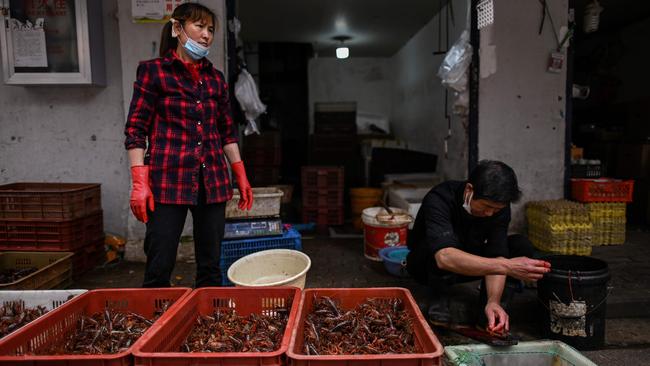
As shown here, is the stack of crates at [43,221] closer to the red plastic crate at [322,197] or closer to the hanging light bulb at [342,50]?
the red plastic crate at [322,197]

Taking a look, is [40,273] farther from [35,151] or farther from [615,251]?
[615,251]

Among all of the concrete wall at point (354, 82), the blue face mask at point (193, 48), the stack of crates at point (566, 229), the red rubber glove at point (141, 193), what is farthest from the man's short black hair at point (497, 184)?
the concrete wall at point (354, 82)

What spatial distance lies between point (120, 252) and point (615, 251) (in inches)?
229

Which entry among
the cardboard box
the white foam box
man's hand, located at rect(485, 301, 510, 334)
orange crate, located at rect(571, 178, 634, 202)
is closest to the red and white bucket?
the white foam box

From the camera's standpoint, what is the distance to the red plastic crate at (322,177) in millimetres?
6887

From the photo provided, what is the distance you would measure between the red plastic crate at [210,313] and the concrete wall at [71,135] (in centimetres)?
333

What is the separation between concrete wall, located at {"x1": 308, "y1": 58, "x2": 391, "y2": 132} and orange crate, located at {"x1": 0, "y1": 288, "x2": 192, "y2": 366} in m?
10.8

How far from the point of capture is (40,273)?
3.69m

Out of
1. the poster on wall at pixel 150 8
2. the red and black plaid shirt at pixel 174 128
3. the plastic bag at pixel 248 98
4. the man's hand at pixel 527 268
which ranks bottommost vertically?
the man's hand at pixel 527 268

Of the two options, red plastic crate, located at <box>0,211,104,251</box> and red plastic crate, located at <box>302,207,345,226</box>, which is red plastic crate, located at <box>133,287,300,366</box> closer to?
red plastic crate, located at <box>0,211,104,251</box>

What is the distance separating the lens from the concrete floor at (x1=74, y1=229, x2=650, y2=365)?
3.29 meters

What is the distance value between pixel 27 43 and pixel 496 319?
17.2 feet

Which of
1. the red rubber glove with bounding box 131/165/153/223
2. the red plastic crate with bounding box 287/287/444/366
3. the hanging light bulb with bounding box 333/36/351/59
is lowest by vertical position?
the red plastic crate with bounding box 287/287/444/366

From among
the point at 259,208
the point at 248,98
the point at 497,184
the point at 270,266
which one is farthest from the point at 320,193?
the point at 497,184
